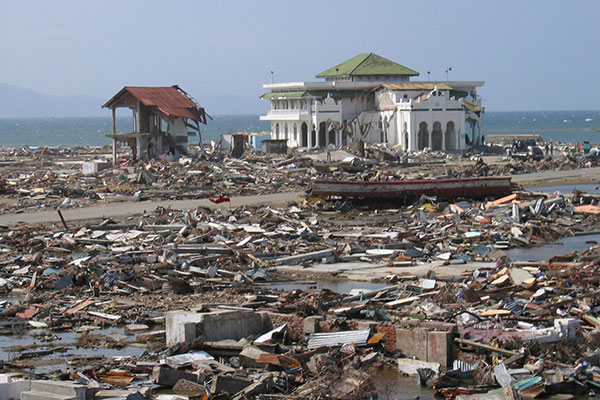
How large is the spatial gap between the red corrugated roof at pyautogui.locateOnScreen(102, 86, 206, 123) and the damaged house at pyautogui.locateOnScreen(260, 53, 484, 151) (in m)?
10.6

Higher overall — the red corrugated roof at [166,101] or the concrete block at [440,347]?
the red corrugated roof at [166,101]

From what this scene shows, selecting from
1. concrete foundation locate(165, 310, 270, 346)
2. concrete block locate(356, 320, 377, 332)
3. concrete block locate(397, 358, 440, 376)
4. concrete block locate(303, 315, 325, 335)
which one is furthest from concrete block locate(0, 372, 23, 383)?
concrete block locate(397, 358, 440, 376)

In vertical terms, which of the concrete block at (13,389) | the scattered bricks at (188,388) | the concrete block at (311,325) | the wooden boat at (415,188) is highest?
the wooden boat at (415,188)

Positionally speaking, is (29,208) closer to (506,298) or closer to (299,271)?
(299,271)

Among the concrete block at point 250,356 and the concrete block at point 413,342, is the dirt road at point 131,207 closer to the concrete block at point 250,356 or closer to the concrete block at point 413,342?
the concrete block at point 250,356

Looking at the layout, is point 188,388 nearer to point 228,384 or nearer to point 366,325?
point 228,384

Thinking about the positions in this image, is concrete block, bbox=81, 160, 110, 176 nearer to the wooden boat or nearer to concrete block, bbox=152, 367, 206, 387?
the wooden boat

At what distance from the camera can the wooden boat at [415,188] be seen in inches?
1353

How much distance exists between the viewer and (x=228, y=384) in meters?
12.6

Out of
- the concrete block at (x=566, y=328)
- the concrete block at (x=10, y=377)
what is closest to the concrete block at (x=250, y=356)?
the concrete block at (x=10, y=377)

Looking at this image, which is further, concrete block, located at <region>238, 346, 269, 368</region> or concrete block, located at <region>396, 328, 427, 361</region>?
concrete block, located at <region>396, 328, 427, 361</region>

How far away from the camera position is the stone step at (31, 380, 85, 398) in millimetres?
11883

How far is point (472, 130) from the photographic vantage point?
6769 centimetres

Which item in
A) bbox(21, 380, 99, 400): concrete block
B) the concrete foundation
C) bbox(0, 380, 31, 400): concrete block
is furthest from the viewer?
the concrete foundation
